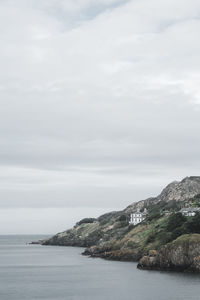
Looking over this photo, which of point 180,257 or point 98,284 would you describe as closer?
point 98,284

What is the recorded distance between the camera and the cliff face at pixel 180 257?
118656 mm

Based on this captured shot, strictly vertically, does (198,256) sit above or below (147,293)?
above

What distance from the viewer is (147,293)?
9612cm

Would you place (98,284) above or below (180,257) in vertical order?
below

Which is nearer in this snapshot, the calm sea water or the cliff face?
the calm sea water

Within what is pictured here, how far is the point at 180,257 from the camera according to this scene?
121688mm

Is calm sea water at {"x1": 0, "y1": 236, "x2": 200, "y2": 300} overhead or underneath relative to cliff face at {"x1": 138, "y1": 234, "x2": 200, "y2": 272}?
underneath

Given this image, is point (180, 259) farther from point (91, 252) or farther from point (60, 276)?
point (91, 252)

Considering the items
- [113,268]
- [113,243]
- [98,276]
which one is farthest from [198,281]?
[113,243]

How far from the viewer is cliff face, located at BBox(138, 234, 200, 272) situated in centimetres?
11866

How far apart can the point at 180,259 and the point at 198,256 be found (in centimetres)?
571

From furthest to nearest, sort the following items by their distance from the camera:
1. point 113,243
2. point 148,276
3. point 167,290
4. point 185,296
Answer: point 113,243, point 148,276, point 167,290, point 185,296

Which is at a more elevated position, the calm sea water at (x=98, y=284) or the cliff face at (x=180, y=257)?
the cliff face at (x=180, y=257)

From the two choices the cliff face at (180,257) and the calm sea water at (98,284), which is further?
the cliff face at (180,257)
